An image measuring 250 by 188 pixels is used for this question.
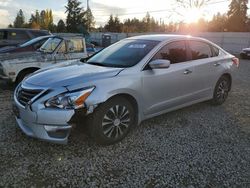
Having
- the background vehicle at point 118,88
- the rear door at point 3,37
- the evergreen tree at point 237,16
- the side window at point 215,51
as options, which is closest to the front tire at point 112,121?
the background vehicle at point 118,88

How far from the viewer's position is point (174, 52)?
462 cm

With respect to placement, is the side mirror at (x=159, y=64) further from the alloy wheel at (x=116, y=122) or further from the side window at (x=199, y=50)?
the side window at (x=199, y=50)

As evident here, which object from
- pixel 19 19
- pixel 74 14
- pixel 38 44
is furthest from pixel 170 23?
pixel 19 19

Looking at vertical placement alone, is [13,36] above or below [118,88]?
above

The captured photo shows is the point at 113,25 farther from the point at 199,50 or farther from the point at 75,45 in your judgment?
the point at 199,50

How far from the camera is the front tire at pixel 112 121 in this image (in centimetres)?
347

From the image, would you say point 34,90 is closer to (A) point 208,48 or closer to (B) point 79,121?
(B) point 79,121

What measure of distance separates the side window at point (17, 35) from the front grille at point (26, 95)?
27.6 feet

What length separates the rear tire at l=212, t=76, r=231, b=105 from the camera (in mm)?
5625

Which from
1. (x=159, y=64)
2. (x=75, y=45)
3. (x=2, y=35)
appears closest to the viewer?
(x=159, y=64)

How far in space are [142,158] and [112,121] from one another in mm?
654

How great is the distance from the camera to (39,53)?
700 centimetres

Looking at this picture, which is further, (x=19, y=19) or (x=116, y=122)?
(x=19, y=19)

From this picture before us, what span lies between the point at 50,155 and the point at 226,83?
4187 millimetres
